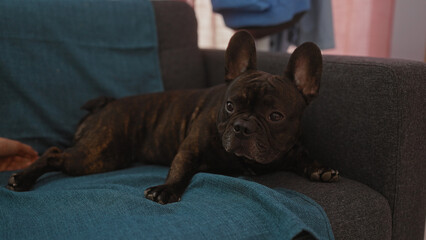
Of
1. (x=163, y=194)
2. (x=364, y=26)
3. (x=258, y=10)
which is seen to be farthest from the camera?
(x=364, y=26)

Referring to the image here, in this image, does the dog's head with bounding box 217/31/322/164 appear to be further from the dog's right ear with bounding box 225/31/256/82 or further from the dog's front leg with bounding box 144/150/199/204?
the dog's front leg with bounding box 144/150/199/204

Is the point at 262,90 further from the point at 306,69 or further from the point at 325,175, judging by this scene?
the point at 325,175

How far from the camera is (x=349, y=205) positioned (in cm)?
156

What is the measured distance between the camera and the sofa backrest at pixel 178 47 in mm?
2717

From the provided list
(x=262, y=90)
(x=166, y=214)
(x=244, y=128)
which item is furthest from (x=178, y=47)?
(x=166, y=214)

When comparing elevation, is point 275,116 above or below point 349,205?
above

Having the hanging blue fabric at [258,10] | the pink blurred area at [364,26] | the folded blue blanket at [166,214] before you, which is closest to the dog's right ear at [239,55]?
the folded blue blanket at [166,214]

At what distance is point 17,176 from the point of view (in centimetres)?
178

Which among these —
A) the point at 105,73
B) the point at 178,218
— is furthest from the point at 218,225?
the point at 105,73

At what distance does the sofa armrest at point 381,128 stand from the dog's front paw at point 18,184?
1.46 m

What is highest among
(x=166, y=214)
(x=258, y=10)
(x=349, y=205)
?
(x=258, y=10)

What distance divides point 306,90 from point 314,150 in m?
0.42

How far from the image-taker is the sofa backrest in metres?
2.72

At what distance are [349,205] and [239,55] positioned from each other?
85 cm
